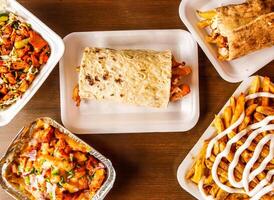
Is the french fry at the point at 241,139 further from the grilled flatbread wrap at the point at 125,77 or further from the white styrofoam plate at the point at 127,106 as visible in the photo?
the grilled flatbread wrap at the point at 125,77

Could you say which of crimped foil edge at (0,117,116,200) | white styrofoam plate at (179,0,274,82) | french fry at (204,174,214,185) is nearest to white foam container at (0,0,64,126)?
crimped foil edge at (0,117,116,200)

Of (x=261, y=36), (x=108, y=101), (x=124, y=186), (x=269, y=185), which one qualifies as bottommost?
(x=124, y=186)

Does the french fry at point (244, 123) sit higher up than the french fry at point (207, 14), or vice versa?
the french fry at point (207, 14)

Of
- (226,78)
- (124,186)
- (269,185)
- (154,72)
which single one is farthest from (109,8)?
(269,185)

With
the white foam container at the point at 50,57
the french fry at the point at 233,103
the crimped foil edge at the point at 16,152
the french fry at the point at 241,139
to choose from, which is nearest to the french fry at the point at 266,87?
the french fry at the point at 241,139

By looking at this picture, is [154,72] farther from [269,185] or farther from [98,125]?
[269,185]

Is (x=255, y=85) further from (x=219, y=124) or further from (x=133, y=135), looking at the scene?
(x=133, y=135)
